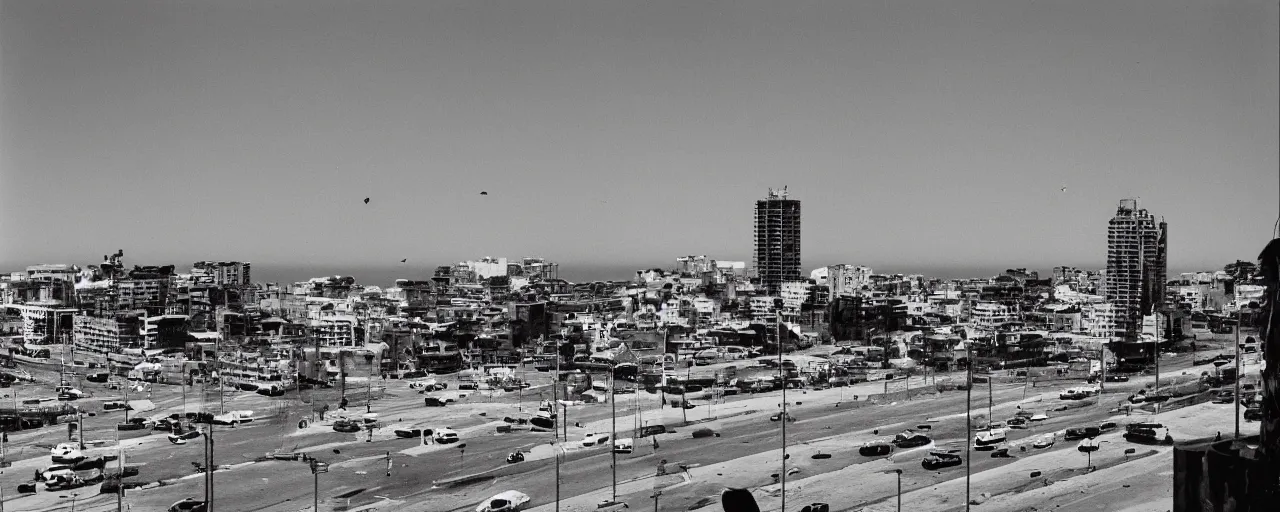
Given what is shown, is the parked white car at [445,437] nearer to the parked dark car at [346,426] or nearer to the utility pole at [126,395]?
the parked dark car at [346,426]

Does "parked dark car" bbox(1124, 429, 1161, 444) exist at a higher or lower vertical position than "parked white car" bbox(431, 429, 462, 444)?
higher

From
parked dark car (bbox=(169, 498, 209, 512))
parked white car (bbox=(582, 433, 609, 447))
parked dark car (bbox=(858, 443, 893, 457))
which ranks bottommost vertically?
parked dark car (bbox=(169, 498, 209, 512))

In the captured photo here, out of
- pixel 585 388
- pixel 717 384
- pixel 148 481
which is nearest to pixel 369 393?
pixel 585 388

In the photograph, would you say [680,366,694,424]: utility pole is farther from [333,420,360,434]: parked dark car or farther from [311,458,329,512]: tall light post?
[311,458,329,512]: tall light post

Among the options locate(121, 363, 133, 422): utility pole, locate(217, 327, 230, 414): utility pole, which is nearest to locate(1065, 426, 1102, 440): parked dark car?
locate(217, 327, 230, 414): utility pole

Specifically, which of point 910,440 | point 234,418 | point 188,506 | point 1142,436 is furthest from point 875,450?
point 234,418

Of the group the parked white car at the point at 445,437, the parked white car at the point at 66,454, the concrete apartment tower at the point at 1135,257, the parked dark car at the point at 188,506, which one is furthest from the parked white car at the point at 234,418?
the concrete apartment tower at the point at 1135,257
